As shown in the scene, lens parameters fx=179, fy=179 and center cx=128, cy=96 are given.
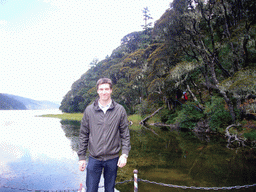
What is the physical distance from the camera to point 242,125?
13.7 meters

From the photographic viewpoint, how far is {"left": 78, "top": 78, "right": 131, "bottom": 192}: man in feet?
8.11

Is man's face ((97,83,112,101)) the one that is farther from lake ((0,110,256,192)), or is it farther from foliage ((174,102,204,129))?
foliage ((174,102,204,129))

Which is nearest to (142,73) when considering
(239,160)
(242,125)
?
(242,125)

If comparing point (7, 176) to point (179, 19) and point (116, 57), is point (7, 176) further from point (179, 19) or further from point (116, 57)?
point (116, 57)

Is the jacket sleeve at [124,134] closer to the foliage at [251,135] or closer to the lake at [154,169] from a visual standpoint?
the lake at [154,169]

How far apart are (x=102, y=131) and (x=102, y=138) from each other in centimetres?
10

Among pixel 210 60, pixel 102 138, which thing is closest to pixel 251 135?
pixel 210 60

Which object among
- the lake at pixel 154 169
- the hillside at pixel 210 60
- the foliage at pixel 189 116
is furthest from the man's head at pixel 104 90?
the foliage at pixel 189 116

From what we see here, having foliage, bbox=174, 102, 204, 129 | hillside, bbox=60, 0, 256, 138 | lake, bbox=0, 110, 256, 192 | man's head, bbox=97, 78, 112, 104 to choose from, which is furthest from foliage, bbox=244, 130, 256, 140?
man's head, bbox=97, 78, 112, 104

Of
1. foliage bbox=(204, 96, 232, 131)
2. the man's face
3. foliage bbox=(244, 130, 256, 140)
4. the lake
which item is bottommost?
the lake

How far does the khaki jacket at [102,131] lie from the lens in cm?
247

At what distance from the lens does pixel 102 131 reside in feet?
8.18

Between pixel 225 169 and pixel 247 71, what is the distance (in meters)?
7.56

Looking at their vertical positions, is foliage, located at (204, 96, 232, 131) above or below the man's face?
below
